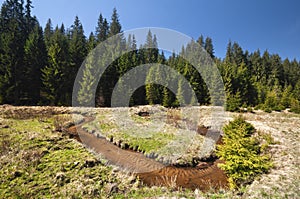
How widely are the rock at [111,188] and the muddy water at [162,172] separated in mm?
1606

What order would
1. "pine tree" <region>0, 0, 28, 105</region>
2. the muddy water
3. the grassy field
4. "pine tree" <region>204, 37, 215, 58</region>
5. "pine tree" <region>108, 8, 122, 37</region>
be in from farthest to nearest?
"pine tree" <region>204, 37, 215, 58</region>, "pine tree" <region>108, 8, 122, 37</region>, "pine tree" <region>0, 0, 28, 105</region>, the muddy water, the grassy field

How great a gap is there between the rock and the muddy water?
161cm

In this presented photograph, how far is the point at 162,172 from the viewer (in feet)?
25.4

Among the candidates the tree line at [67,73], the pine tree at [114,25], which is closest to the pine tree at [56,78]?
the tree line at [67,73]

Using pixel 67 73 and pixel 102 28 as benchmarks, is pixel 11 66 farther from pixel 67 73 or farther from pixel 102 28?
pixel 102 28

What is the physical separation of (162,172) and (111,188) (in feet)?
10.2

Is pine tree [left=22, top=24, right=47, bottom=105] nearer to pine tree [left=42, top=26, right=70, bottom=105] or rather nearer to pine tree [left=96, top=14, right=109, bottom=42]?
pine tree [left=42, top=26, right=70, bottom=105]

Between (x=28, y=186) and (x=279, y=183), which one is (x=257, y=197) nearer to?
(x=279, y=183)

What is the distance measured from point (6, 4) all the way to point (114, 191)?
39532 millimetres

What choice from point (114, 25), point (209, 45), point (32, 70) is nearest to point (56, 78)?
point (32, 70)

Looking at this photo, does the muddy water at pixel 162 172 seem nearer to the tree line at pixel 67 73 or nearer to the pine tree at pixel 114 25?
the tree line at pixel 67 73

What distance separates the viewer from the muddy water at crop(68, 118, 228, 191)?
6843 millimetres

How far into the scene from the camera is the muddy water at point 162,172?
6843mm

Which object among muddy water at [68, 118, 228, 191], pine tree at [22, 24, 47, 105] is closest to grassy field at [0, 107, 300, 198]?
muddy water at [68, 118, 228, 191]
